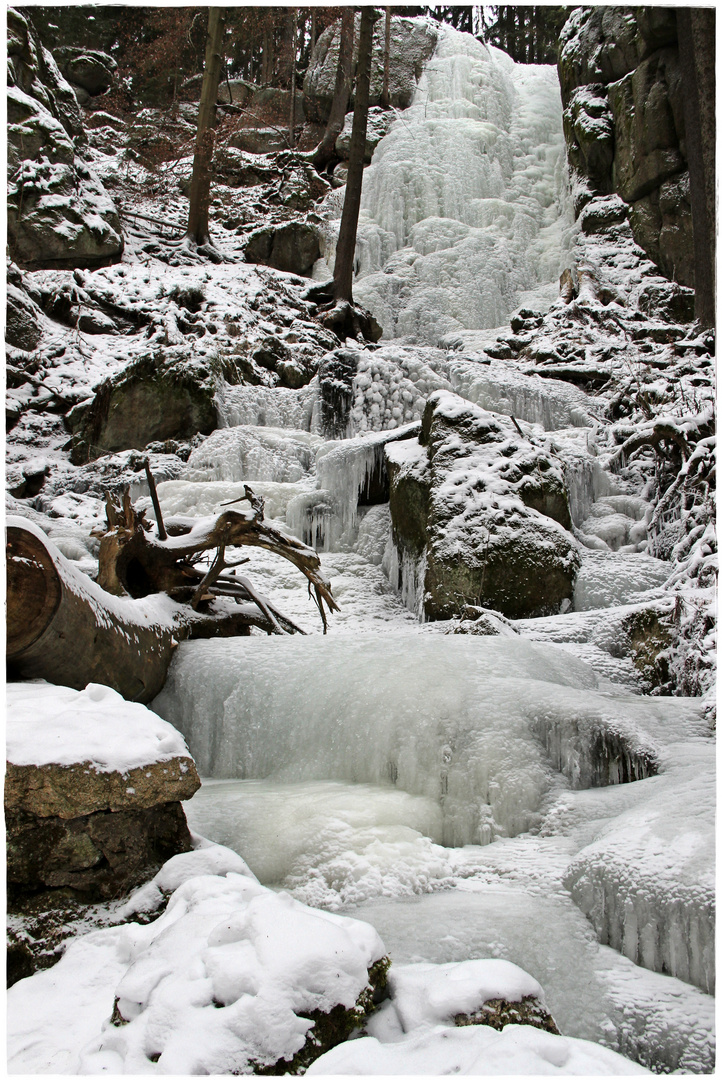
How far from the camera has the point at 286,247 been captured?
12.8 m

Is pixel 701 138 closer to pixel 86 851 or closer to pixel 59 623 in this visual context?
pixel 59 623

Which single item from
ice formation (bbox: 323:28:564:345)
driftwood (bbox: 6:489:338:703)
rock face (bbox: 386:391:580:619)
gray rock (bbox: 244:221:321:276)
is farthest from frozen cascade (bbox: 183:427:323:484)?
gray rock (bbox: 244:221:321:276)

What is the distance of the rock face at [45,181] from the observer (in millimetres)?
9180

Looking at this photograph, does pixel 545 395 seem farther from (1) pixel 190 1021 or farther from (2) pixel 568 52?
(2) pixel 568 52

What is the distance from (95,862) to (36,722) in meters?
0.38

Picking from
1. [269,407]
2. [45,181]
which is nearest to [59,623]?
[269,407]

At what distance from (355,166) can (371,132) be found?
5.43 m

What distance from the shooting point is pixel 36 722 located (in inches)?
66.0

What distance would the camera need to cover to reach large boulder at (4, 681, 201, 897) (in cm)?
158

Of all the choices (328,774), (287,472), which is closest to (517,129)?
(287,472)

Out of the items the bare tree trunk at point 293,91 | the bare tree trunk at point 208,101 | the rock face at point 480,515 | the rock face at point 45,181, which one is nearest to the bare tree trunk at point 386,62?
the bare tree trunk at point 293,91

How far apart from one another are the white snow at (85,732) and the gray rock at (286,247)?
12146 mm

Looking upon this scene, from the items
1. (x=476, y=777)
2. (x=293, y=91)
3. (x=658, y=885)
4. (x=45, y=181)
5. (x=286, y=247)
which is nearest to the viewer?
(x=658, y=885)

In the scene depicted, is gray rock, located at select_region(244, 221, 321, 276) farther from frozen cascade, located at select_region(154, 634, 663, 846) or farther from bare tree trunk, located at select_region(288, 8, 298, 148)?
frozen cascade, located at select_region(154, 634, 663, 846)
